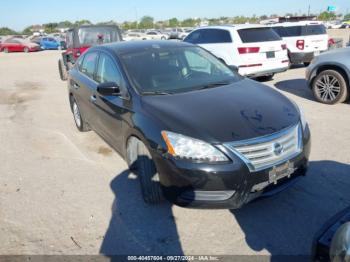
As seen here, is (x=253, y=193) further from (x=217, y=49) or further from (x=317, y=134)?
(x=217, y=49)

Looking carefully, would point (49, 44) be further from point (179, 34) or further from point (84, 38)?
point (84, 38)

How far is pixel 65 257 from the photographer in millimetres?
2955

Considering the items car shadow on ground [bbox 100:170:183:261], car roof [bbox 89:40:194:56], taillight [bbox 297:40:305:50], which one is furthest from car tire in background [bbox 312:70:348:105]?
car shadow on ground [bbox 100:170:183:261]

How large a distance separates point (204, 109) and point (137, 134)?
0.73 meters

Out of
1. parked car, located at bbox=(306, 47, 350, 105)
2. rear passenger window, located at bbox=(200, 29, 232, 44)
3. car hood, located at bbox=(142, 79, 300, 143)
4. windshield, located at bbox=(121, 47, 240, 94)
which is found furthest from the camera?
rear passenger window, located at bbox=(200, 29, 232, 44)

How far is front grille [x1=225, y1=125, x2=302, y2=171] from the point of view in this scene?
9.63 feet

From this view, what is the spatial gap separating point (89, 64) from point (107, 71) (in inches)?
36.7

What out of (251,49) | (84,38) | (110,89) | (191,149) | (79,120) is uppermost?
(84,38)

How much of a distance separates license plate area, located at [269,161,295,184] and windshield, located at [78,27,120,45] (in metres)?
9.64

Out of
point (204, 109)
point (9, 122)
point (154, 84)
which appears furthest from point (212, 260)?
point (9, 122)

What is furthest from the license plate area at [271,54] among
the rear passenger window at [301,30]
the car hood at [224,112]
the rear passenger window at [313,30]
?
the car hood at [224,112]

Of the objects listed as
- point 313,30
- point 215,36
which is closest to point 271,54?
point 215,36

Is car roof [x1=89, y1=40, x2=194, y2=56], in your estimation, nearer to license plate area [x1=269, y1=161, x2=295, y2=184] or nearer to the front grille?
the front grille

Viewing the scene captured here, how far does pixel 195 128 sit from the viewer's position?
308 cm
